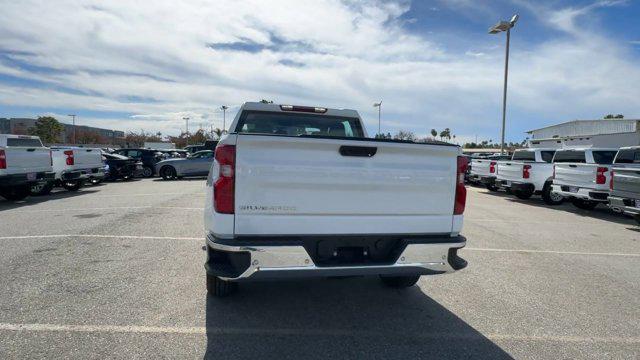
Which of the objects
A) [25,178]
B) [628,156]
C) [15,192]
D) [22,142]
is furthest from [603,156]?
[22,142]

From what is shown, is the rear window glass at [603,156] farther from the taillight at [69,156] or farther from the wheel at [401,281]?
the taillight at [69,156]

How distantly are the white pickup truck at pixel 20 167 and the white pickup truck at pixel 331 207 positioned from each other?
1086 centimetres

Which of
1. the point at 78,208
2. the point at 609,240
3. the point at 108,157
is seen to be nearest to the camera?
the point at 609,240

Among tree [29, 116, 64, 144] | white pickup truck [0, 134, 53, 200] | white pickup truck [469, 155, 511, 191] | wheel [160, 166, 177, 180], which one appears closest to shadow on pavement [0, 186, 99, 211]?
white pickup truck [0, 134, 53, 200]

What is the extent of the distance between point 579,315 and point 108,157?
20.9 metres

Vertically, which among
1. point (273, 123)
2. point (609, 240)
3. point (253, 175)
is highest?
point (273, 123)

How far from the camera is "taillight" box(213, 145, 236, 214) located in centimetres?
326

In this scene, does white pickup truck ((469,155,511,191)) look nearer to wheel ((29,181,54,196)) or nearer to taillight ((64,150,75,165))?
taillight ((64,150,75,165))

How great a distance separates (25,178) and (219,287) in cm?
1053

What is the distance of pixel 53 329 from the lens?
365 centimetres

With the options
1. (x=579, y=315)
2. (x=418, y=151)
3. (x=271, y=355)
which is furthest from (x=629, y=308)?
(x=271, y=355)

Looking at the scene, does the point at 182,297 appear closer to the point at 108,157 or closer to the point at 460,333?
the point at 460,333

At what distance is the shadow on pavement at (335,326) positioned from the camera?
11.2 feet

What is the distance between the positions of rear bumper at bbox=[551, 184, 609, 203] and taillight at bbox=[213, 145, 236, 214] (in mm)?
11139
